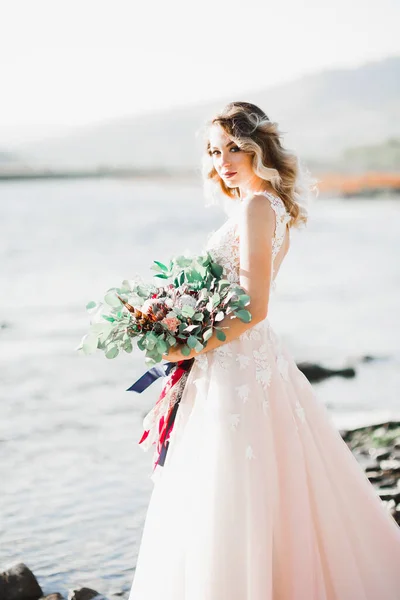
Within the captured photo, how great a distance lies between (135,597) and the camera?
8.18 ft

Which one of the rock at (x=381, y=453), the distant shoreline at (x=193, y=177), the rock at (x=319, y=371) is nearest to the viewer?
the rock at (x=381, y=453)

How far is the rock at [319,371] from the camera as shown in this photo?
786cm

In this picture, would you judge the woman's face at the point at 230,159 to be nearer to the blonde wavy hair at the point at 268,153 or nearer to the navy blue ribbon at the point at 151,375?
the blonde wavy hair at the point at 268,153

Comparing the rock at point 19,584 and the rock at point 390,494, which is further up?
the rock at point 390,494

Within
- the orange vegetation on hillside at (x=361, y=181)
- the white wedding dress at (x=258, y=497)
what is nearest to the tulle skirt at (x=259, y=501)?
the white wedding dress at (x=258, y=497)

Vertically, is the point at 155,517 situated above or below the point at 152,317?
below

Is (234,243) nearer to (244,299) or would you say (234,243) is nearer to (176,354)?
(244,299)

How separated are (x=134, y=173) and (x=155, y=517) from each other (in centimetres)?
2363

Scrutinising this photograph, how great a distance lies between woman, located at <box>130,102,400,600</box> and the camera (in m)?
2.32

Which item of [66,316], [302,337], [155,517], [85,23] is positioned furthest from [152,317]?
[85,23]

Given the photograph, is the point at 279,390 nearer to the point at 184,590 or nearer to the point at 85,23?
the point at 184,590

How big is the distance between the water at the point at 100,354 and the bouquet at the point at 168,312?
1592 mm

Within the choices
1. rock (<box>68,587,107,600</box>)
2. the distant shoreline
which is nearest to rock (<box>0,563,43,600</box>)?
rock (<box>68,587,107,600</box>)

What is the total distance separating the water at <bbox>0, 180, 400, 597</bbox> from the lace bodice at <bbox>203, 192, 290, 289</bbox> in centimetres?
172
